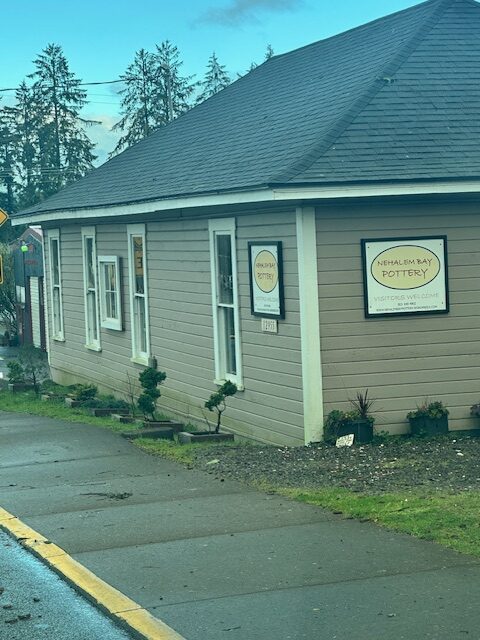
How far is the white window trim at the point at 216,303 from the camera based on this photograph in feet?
46.2

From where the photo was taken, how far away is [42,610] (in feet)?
22.3

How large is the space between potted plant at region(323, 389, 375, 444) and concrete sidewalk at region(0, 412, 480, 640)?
178 centimetres

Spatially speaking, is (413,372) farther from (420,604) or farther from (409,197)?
(420,604)

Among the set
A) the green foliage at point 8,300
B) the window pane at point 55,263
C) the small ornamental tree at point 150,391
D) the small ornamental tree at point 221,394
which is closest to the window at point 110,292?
the window pane at point 55,263

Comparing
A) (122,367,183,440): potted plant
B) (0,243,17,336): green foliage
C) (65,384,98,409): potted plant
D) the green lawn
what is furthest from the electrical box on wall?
(0,243,17,336): green foliage

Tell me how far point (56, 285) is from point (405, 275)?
41.7 ft

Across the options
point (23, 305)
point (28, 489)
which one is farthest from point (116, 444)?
point (23, 305)

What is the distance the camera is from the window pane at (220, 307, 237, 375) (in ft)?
48.3

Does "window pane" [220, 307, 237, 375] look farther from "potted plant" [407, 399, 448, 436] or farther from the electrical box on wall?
"potted plant" [407, 399, 448, 436]

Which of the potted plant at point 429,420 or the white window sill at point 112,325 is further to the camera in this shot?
the white window sill at point 112,325

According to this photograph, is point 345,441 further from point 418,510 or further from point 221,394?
point 418,510

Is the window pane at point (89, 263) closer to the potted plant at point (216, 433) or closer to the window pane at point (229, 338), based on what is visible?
the window pane at point (229, 338)

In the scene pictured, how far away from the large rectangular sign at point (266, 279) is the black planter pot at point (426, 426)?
1.86 m

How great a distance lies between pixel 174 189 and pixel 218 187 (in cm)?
201
